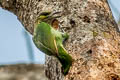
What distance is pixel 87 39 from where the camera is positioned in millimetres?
2062

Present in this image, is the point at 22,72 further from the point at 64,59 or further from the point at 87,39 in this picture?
the point at 87,39

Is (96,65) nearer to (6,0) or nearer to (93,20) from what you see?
(93,20)

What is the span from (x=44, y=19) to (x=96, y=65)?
1.33ft

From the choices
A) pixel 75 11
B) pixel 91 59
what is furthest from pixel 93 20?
pixel 91 59

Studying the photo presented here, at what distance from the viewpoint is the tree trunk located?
1.99 m

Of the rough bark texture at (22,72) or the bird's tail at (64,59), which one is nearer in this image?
the rough bark texture at (22,72)

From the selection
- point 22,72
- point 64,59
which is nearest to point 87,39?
point 64,59

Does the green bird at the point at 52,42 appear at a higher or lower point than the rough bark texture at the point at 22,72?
higher

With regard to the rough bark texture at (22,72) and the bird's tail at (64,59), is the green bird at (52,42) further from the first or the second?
the rough bark texture at (22,72)

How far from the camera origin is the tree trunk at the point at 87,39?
199 centimetres

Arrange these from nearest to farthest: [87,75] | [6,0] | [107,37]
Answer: [87,75]
[107,37]
[6,0]

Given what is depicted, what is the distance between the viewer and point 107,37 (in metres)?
2.10

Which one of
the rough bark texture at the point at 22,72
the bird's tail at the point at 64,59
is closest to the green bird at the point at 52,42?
the bird's tail at the point at 64,59

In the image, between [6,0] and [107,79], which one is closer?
[107,79]
